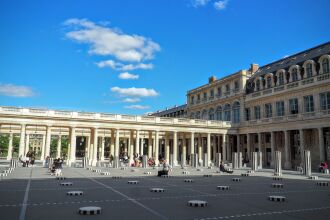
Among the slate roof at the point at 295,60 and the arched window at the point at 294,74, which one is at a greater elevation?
the slate roof at the point at 295,60

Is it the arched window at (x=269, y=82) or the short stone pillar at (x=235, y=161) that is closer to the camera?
the short stone pillar at (x=235, y=161)

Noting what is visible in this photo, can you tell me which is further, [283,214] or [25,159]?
[25,159]

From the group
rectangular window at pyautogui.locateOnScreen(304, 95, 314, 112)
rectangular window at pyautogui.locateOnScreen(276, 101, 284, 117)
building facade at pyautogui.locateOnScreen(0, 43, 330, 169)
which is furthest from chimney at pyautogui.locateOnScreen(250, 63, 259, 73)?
rectangular window at pyautogui.locateOnScreen(304, 95, 314, 112)

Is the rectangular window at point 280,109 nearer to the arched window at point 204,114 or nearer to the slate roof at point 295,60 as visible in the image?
the slate roof at point 295,60

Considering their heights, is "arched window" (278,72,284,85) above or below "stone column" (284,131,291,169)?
above

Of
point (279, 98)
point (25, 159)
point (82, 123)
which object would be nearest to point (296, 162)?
point (279, 98)

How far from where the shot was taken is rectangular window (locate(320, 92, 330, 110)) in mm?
41688

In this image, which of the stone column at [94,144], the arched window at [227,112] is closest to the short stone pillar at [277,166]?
the stone column at [94,144]

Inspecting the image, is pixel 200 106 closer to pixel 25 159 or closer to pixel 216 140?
pixel 216 140

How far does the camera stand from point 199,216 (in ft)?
31.7

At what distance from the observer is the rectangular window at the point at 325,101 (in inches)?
1641

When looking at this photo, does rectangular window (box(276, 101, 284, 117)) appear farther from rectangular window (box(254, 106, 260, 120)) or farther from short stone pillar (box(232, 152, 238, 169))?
short stone pillar (box(232, 152, 238, 169))

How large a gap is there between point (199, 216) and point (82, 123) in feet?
132

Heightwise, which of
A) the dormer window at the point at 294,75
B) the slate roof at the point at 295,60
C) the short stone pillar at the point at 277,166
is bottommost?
the short stone pillar at the point at 277,166
